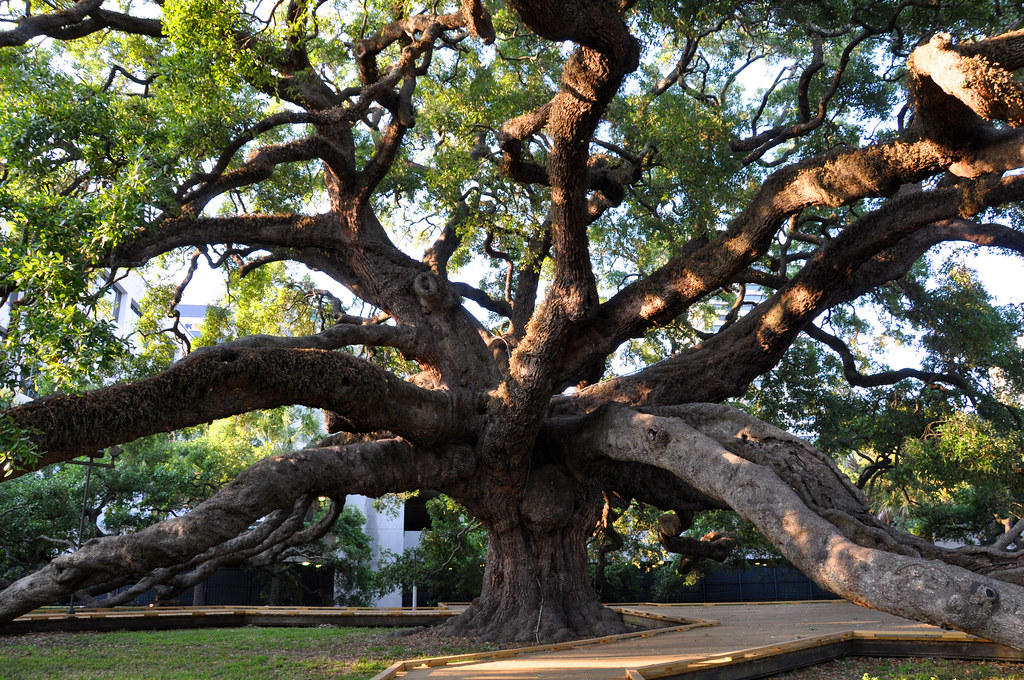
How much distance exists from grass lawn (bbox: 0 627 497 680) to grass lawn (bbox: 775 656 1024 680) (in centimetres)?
339

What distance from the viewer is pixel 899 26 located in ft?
30.9

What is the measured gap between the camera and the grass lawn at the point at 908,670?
6.72 meters

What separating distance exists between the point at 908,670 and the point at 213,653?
721 centimetres

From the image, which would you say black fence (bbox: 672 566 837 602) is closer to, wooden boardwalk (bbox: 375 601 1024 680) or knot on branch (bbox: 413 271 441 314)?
wooden boardwalk (bbox: 375 601 1024 680)

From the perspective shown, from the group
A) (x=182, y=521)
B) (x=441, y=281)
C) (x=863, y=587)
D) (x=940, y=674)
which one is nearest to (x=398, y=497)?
(x=441, y=281)

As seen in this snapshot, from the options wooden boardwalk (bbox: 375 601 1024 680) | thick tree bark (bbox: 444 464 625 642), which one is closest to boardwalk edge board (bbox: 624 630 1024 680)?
wooden boardwalk (bbox: 375 601 1024 680)

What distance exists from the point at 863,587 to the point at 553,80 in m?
9.92

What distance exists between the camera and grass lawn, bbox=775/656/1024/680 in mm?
6720

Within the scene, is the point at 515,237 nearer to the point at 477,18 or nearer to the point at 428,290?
the point at 428,290

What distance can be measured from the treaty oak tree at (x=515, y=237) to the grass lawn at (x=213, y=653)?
1031 millimetres

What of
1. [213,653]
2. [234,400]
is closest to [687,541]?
[213,653]

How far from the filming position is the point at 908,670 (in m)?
7.13

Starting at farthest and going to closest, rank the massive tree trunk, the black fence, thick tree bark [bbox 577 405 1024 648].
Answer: the black fence
the massive tree trunk
thick tree bark [bbox 577 405 1024 648]

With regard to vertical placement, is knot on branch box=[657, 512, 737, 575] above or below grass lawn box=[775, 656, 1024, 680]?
above
